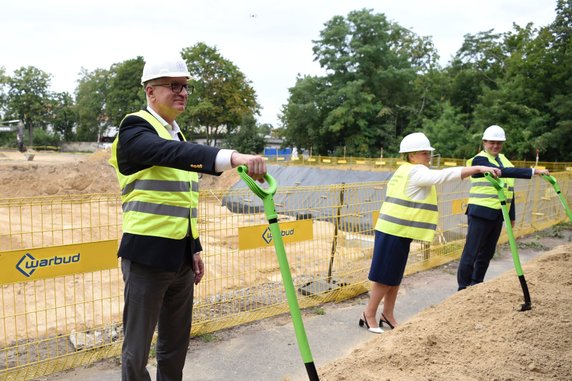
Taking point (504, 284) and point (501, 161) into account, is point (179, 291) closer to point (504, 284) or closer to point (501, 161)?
point (504, 284)

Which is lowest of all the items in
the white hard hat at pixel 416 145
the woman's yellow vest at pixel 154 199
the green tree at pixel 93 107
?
the woman's yellow vest at pixel 154 199

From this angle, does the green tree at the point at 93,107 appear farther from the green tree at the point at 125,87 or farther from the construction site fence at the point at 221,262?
the construction site fence at the point at 221,262

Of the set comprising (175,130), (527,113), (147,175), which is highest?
(527,113)

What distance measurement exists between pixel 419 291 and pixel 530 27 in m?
36.8

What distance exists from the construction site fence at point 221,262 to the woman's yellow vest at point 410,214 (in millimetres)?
1220

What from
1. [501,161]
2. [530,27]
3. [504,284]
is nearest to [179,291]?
[504,284]

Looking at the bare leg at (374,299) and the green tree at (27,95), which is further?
the green tree at (27,95)

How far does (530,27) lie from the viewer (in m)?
35.7

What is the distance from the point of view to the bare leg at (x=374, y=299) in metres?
4.77

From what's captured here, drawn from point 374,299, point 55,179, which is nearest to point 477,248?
point 374,299

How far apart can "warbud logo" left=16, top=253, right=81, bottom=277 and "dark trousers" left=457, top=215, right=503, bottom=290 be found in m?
4.40

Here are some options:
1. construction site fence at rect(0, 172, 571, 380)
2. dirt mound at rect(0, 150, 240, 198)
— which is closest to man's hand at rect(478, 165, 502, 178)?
construction site fence at rect(0, 172, 571, 380)

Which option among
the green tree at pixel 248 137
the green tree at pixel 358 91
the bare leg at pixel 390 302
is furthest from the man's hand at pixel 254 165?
the green tree at pixel 248 137

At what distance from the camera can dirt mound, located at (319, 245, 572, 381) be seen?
295 centimetres
